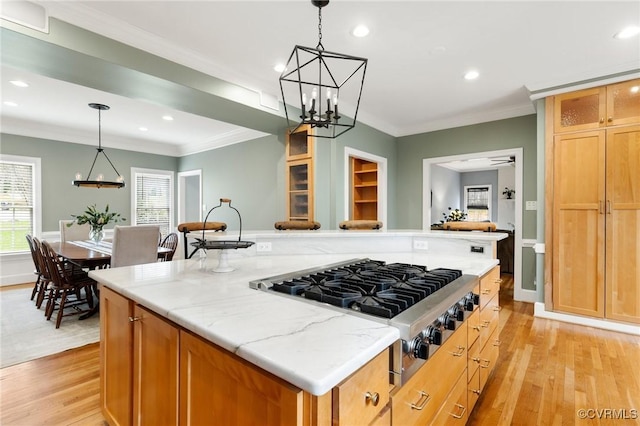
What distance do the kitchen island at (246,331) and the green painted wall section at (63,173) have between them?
17.2ft

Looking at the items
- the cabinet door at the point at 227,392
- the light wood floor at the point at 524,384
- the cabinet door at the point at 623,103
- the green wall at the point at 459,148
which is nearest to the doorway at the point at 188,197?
the green wall at the point at 459,148

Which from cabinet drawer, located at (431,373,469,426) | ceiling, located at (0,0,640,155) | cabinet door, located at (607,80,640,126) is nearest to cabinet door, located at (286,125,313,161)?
ceiling, located at (0,0,640,155)

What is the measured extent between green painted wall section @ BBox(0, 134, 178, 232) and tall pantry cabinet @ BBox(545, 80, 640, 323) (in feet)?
23.8

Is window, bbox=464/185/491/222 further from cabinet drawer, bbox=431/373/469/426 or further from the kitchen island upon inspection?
cabinet drawer, bbox=431/373/469/426

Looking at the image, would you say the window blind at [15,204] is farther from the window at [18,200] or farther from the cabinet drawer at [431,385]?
the cabinet drawer at [431,385]

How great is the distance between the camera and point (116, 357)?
1.51 metres

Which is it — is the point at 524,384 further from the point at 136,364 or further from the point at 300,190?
the point at 300,190

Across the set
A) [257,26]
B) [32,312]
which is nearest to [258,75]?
[257,26]

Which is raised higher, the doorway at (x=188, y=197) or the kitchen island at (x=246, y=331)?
the doorway at (x=188, y=197)

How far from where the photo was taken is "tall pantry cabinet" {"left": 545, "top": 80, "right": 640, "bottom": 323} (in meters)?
3.07

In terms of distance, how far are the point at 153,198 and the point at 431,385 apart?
706 centimetres

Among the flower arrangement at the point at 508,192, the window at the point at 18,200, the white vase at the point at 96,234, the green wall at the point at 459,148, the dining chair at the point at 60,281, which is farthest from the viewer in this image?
the flower arrangement at the point at 508,192

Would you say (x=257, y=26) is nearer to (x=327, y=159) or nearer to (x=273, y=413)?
(x=327, y=159)

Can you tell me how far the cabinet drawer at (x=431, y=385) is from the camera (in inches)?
38.7
